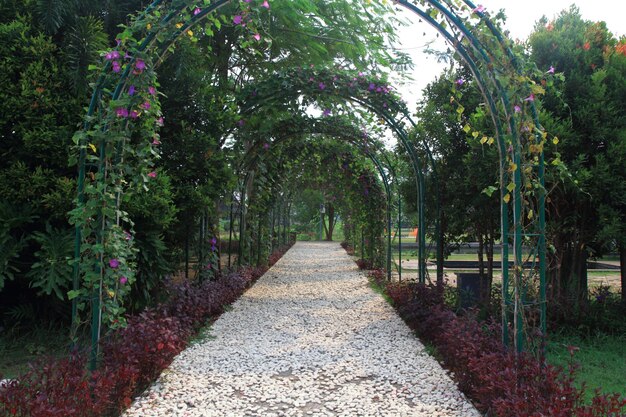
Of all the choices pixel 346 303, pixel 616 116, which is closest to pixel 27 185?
pixel 346 303

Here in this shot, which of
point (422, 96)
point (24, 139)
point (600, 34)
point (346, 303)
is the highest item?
point (600, 34)

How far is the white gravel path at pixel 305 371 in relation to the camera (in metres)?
3.21

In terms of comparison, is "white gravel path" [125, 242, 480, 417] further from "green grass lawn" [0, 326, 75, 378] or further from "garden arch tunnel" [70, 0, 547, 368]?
"green grass lawn" [0, 326, 75, 378]

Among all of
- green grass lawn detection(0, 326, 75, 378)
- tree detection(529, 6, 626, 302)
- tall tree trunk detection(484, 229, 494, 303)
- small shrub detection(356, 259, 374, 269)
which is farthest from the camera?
small shrub detection(356, 259, 374, 269)

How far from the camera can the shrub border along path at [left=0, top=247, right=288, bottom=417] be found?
2285 millimetres

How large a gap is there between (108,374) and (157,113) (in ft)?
5.70

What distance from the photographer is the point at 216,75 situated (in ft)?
29.5

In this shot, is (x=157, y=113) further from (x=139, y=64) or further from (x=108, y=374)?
(x=108, y=374)

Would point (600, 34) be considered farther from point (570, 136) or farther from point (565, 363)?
point (565, 363)

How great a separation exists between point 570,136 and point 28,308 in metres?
5.54

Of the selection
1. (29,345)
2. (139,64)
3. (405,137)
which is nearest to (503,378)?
(139,64)

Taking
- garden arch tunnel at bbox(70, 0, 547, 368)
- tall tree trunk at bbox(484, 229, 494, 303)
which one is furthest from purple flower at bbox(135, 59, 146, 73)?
tall tree trunk at bbox(484, 229, 494, 303)

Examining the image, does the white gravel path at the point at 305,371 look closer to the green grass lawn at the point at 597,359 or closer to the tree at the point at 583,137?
the green grass lawn at the point at 597,359

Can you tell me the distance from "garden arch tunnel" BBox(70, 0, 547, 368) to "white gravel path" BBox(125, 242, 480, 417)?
723 millimetres
